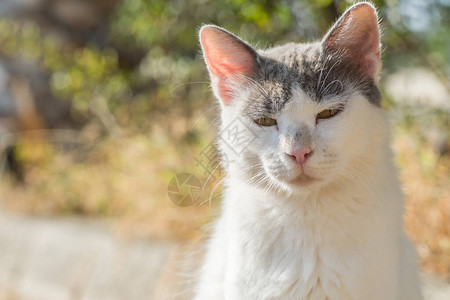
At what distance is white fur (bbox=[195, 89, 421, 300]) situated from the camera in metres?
1.58

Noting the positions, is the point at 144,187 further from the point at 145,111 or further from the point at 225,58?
the point at 225,58

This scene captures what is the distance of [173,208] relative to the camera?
136 inches

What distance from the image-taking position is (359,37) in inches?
65.1

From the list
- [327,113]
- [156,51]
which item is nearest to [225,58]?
[327,113]

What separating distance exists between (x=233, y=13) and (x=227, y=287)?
7.16ft

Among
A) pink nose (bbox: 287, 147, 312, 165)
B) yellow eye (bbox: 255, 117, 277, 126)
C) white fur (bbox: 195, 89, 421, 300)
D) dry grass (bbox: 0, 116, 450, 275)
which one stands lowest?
dry grass (bbox: 0, 116, 450, 275)

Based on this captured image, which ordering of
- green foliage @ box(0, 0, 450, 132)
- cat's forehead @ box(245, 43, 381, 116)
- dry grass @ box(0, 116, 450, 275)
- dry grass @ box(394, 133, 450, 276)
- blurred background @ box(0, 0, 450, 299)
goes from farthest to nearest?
green foliage @ box(0, 0, 450, 132) → blurred background @ box(0, 0, 450, 299) → dry grass @ box(0, 116, 450, 275) → dry grass @ box(394, 133, 450, 276) → cat's forehead @ box(245, 43, 381, 116)

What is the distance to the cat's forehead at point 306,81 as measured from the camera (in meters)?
1.64

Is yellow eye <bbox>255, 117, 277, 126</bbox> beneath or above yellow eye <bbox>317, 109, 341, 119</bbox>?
beneath

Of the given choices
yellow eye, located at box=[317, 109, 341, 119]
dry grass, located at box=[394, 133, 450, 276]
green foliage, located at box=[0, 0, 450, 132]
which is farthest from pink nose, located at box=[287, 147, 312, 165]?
green foliage, located at box=[0, 0, 450, 132]

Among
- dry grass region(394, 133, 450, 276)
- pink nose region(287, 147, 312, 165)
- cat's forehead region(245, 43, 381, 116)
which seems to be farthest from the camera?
dry grass region(394, 133, 450, 276)

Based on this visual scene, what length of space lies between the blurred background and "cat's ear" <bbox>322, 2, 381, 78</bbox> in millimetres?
768

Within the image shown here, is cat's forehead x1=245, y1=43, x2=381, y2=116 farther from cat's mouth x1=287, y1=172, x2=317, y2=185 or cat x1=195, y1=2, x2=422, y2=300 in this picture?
cat's mouth x1=287, y1=172, x2=317, y2=185

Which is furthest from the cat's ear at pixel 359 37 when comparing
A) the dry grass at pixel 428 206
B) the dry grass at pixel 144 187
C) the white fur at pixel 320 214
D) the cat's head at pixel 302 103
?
the dry grass at pixel 428 206
